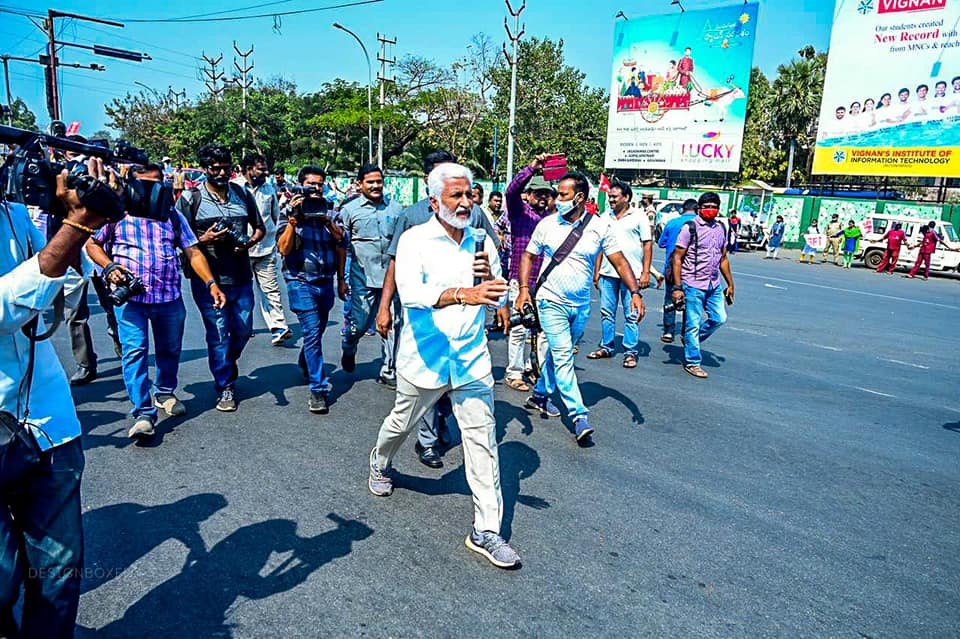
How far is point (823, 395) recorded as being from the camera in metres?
6.34

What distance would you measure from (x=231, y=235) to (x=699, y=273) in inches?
177

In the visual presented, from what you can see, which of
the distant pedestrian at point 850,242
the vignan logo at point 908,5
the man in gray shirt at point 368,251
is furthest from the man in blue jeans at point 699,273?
the vignan logo at point 908,5

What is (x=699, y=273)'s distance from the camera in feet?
22.1

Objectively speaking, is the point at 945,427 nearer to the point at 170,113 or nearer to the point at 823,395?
the point at 823,395

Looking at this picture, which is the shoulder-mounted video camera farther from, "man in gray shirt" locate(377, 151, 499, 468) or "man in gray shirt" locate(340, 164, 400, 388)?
"man in gray shirt" locate(340, 164, 400, 388)

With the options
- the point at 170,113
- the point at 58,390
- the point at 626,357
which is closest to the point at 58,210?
the point at 58,390

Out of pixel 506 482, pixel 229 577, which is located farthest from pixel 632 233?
pixel 229 577

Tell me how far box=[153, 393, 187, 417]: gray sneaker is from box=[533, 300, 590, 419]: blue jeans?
2.79 metres

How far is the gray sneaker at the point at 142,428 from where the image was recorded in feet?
14.2

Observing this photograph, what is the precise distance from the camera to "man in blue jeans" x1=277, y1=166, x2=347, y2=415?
17.2 feet

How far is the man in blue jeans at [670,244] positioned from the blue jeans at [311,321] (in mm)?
3741

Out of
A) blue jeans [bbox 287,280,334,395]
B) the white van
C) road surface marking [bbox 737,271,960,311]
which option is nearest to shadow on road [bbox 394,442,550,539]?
blue jeans [bbox 287,280,334,395]

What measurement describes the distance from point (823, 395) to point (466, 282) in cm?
463

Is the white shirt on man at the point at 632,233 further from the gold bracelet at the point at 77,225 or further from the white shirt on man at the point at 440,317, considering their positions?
the gold bracelet at the point at 77,225
